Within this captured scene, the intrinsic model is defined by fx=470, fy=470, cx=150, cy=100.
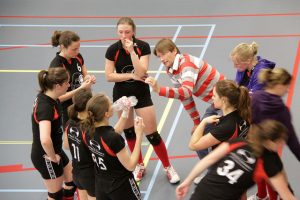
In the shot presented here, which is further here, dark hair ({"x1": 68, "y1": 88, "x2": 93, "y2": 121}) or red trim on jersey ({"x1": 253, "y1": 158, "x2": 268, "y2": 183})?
dark hair ({"x1": 68, "y1": 88, "x2": 93, "y2": 121})

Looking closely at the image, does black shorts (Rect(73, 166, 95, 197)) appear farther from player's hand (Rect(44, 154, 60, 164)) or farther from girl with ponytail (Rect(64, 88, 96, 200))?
player's hand (Rect(44, 154, 60, 164))

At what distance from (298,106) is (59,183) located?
14.4 feet

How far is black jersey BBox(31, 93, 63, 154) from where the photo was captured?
4.85 metres

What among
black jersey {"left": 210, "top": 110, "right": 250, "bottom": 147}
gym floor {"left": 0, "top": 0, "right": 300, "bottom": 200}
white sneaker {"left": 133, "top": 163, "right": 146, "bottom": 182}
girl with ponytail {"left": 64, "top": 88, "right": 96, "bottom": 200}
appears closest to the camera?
black jersey {"left": 210, "top": 110, "right": 250, "bottom": 147}

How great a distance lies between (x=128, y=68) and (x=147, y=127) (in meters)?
0.80

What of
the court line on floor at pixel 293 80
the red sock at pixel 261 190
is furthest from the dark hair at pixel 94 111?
the court line on floor at pixel 293 80

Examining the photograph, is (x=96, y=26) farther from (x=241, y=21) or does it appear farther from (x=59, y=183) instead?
(x=59, y=183)

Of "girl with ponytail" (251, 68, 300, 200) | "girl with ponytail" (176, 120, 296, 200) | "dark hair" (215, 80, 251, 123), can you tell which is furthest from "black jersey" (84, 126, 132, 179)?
"girl with ponytail" (251, 68, 300, 200)

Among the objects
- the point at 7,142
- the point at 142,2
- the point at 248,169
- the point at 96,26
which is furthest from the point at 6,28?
the point at 248,169

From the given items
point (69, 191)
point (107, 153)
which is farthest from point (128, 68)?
point (107, 153)

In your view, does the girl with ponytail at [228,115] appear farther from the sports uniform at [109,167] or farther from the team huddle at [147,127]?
the sports uniform at [109,167]

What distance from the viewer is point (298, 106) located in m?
7.87

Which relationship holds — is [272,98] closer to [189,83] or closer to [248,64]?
[248,64]

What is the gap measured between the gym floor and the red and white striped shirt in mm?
1384
